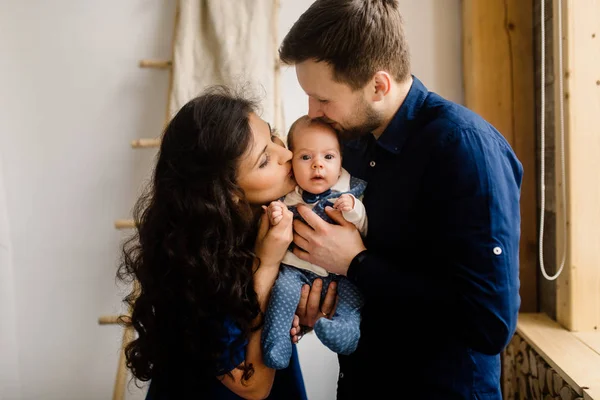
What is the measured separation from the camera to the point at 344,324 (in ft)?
3.79

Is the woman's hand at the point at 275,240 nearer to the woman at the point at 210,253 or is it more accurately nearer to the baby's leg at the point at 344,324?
the woman at the point at 210,253

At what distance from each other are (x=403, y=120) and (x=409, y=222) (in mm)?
253

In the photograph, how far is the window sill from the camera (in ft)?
4.87

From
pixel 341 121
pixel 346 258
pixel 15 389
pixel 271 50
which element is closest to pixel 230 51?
pixel 271 50

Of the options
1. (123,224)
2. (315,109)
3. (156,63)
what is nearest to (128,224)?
(123,224)

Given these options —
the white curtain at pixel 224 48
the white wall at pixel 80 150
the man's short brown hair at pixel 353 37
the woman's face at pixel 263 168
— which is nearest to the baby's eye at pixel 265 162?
the woman's face at pixel 263 168

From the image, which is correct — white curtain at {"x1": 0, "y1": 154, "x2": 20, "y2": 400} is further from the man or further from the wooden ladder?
the man

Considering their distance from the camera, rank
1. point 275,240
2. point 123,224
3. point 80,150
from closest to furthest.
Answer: point 275,240, point 123,224, point 80,150

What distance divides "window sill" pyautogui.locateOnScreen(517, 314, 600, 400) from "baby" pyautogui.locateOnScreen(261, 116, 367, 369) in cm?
76

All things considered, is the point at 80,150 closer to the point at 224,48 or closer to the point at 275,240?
the point at 224,48

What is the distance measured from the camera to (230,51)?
2055 mm

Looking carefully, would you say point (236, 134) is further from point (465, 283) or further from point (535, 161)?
point (535, 161)

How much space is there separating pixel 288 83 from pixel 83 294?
132 cm

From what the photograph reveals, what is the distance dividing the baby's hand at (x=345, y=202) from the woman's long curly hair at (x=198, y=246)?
230 mm
